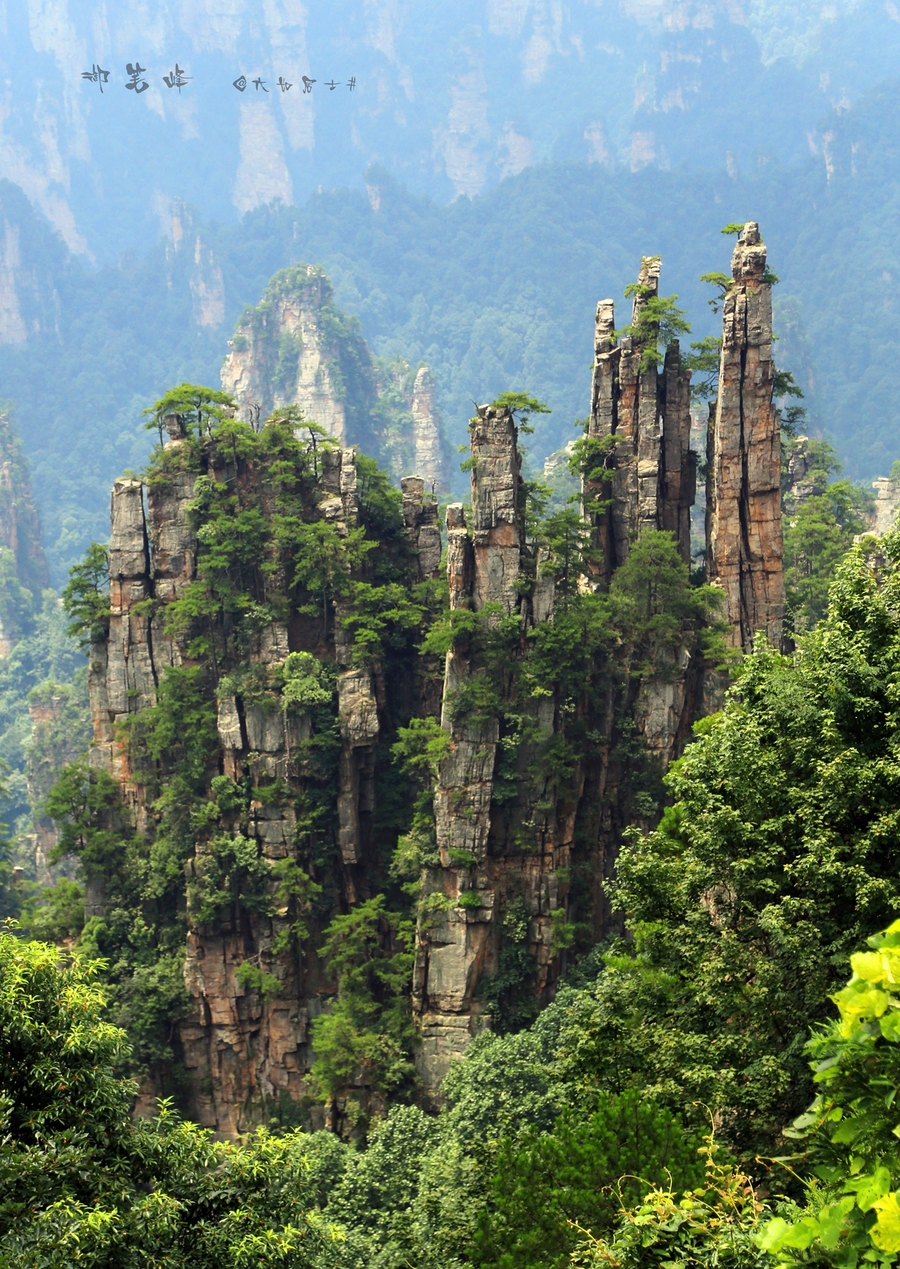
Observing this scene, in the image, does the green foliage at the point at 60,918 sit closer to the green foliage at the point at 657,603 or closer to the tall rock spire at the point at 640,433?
the green foliage at the point at 657,603

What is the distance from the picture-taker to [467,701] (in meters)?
37.5

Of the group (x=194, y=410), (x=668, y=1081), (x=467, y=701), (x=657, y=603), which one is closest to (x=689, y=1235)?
(x=668, y=1081)

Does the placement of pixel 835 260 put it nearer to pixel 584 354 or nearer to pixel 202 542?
pixel 584 354

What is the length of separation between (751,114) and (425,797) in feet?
539

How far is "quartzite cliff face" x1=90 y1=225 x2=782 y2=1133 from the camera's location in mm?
37594

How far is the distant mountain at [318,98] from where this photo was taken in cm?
18100

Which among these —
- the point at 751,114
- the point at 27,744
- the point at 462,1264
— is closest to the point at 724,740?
the point at 462,1264

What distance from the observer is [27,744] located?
82000 mm

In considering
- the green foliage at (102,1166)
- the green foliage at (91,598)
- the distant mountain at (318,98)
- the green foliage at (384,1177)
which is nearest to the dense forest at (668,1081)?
the green foliage at (102,1166)

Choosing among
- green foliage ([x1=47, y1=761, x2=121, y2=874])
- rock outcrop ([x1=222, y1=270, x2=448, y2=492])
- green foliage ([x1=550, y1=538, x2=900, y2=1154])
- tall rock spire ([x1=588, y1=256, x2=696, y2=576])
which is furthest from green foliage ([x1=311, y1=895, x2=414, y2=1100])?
rock outcrop ([x1=222, y1=270, x2=448, y2=492])

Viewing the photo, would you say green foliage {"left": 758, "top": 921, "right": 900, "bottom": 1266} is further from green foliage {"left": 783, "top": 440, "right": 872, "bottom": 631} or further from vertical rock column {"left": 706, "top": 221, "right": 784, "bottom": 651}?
green foliage {"left": 783, "top": 440, "right": 872, "bottom": 631}

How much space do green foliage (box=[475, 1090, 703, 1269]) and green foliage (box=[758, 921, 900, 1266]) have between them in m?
7.61

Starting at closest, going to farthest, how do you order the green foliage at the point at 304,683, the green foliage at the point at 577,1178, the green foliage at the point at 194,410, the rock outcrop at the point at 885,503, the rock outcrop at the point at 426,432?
the green foliage at the point at 577,1178 → the green foliage at the point at 304,683 → the green foliage at the point at 194,410 → the rock outcrop at the point at 885,503 → the rock outcrop at the point at 426,432

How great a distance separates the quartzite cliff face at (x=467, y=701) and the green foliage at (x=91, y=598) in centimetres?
81
